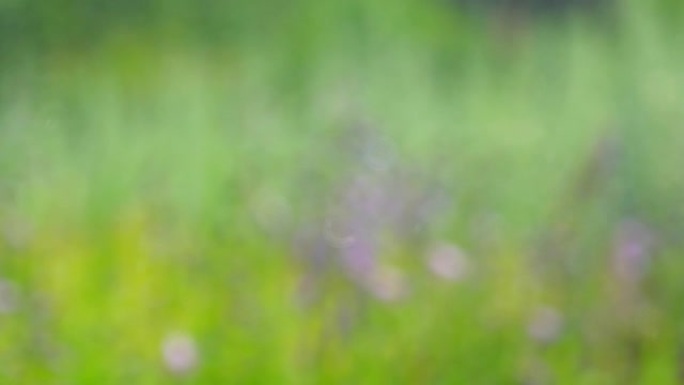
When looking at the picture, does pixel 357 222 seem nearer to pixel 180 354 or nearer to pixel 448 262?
pixel 448 262

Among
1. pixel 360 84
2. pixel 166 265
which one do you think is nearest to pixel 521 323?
pixel 166 265

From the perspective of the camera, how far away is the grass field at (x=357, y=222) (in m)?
2.02

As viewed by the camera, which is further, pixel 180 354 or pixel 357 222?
pixel 357 222

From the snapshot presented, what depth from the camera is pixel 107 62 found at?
193 inches

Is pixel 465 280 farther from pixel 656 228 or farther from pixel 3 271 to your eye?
pixel 3 271

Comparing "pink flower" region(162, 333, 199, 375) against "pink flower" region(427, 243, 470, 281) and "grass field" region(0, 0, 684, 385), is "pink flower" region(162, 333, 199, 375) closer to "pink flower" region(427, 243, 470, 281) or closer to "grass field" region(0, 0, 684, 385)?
"grass field" region(0, 0, 684, 385)

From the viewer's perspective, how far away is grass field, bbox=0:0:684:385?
2.02 metres

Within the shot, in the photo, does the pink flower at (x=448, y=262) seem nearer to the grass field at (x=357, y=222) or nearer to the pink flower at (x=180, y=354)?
the grass field at (x=357, y=222)

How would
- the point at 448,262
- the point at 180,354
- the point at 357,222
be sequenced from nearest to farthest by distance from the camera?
the point at 180,354 → the point at 357,222 → the point at 448,262

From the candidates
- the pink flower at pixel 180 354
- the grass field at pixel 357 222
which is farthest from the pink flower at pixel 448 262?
the pink flower at pixel 180 354

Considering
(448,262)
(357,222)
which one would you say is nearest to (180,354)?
(357,222)

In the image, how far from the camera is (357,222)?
2.30 meters

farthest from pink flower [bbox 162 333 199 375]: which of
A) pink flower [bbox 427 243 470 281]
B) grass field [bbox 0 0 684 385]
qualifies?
pink flower [bbox 427 243 470 281]

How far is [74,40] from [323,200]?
279cm
